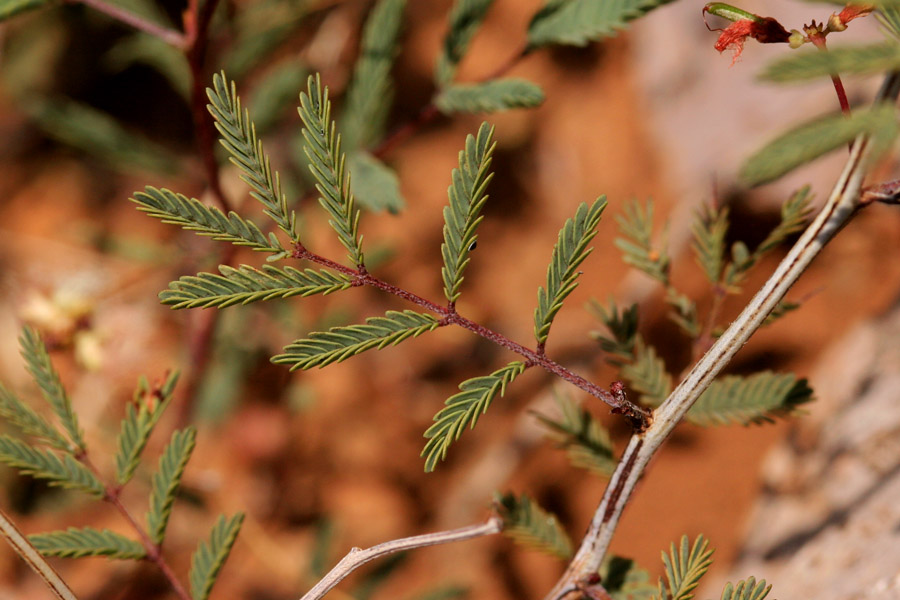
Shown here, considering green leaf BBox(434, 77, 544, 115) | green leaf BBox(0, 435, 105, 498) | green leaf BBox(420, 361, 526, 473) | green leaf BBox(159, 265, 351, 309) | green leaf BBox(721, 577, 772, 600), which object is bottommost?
green leaf BBox(721, 577, 772, 600)

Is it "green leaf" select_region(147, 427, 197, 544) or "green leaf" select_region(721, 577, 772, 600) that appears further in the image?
"green leaf" select_region(147, 427, 197, 544)

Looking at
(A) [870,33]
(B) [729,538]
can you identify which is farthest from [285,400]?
(A) [870,33]

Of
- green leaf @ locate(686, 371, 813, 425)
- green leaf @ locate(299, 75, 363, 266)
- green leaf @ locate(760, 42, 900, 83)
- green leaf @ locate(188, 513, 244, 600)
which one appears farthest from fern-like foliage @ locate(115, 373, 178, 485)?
green leaf @ locate(760, 42, 900, 83)

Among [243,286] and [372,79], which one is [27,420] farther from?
[372,79]

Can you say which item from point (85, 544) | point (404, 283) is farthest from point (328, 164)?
point (404, 283)

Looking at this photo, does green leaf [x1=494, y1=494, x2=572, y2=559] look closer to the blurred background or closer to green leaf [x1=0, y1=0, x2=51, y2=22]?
the blurred background

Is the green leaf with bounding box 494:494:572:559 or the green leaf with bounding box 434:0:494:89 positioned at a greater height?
the green leaf with bounding box 434:0:494:89

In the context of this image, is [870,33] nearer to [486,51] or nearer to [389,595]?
[486,51]
